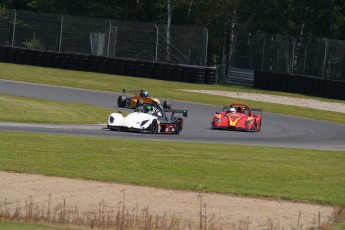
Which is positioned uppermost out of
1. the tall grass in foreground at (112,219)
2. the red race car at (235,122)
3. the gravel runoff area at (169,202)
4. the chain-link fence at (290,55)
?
the chain-link fence at (290,55)

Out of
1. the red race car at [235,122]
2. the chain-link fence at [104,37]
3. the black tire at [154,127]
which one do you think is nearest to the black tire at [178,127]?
the black tire at [154,127]

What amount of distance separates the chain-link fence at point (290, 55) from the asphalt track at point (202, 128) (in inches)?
409

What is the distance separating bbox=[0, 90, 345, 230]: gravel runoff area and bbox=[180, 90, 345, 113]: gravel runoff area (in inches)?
1073

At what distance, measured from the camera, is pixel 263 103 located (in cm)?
4259

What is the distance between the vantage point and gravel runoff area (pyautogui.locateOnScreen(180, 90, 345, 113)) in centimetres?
4292

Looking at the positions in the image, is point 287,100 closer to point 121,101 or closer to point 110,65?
point 110,65

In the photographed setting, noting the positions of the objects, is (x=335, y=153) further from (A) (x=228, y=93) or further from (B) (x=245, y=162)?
(A) (x=228, y=93)

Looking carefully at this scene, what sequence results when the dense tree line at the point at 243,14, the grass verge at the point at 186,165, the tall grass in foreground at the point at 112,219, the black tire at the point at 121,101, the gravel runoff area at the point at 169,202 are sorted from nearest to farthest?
the tall grass in foreground at the point at 112,219, the gravel runoff area at the point at 169,202, the grass verge at the point at 186,165, the black tire at the point at 121,101, the dense tree line at the point at 243,14

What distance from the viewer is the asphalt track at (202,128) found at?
86.6ft

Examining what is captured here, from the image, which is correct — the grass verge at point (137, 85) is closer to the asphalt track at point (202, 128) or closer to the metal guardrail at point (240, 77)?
the asphalt track at point (202, 128)

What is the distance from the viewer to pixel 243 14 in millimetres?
61594

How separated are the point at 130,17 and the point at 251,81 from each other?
705 inches

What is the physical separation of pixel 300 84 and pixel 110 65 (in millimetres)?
9789

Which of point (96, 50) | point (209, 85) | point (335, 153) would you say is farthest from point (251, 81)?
point (335, 153)
